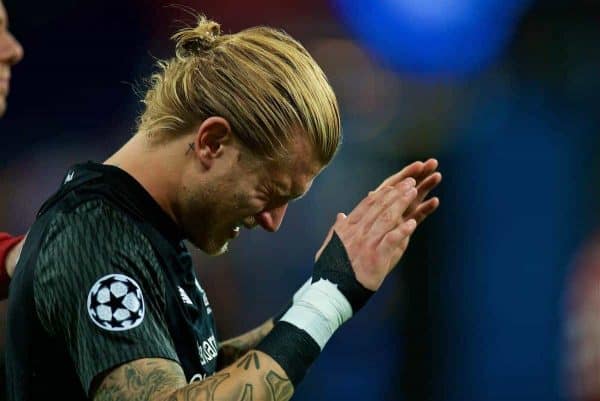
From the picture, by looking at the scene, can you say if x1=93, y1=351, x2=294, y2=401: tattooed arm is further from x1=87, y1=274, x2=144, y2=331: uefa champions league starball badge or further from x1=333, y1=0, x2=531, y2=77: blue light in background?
x1=333, y1=0, x2=531, y2=77: blue light in background

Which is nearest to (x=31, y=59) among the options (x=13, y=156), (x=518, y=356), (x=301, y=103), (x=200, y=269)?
(x=13, y=156)

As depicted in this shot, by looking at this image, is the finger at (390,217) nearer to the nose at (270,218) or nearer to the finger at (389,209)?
the finger at (389,209)

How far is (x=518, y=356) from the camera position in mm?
4695

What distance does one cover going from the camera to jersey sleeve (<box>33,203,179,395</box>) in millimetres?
1833

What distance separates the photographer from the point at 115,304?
1.85m

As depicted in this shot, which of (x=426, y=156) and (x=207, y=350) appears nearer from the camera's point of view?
(x=207, y=350)

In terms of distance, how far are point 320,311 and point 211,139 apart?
1.38 ft

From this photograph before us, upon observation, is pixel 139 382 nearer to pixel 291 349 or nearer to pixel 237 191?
pixel 291 349

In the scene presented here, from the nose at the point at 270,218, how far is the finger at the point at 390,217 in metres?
0.25

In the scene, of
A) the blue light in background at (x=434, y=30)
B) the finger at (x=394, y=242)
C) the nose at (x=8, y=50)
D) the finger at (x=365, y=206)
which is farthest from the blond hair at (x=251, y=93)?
the blue light in background at (x=434, y=30)

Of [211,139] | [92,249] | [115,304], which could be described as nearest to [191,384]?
[115,304]

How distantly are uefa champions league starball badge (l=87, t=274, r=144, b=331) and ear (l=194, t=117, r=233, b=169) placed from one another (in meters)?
0.36

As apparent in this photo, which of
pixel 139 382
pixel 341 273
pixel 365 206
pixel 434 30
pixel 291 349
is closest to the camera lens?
pixel 139 382

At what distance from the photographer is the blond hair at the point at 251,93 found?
82.5 inches
